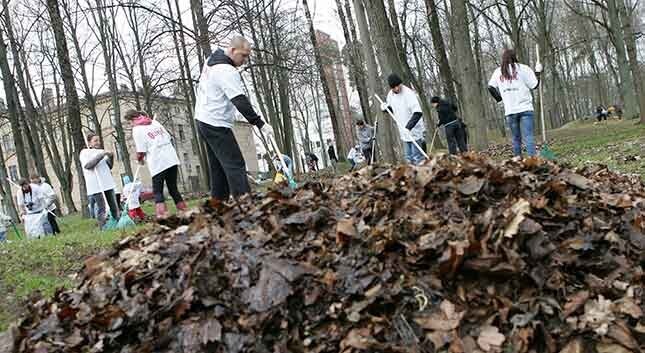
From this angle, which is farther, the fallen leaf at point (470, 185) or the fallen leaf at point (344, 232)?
the fallen leaf at point (470, 185)

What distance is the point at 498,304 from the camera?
221cm

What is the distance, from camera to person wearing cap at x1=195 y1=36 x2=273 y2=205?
15.4ft

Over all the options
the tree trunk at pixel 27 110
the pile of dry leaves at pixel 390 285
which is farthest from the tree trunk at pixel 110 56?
the pile of dry leaves at pixel 390 285

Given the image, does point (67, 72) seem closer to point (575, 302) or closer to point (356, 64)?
point (575, 302)

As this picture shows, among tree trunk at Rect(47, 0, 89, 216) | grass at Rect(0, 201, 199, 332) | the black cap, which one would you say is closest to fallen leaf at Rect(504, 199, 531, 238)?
grass at Rect(0, 201, 199, 332)

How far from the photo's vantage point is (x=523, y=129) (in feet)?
23.9

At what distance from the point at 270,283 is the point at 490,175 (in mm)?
1362

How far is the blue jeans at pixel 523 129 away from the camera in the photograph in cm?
716

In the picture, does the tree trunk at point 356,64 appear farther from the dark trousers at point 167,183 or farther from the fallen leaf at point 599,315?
the fallen leaf at point 599,315

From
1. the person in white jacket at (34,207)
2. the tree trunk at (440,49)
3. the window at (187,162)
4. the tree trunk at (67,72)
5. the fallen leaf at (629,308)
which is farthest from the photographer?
the window at (187,162)

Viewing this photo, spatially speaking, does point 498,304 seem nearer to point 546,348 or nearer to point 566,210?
point 546,348

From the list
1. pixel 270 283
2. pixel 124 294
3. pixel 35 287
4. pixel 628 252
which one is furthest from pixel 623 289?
pixel 35 287

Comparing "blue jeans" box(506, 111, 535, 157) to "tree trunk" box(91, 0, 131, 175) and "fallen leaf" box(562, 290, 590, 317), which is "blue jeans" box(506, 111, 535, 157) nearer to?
"fallen leaf" box(562, 290, 590, 317)

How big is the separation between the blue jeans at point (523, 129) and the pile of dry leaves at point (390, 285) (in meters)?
4.45
